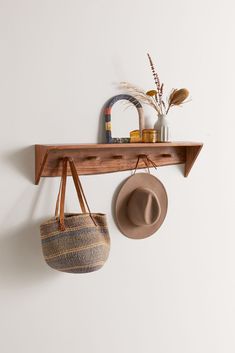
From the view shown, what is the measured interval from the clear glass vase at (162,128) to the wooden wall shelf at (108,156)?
31 millimetres

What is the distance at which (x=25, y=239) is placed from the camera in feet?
4.69

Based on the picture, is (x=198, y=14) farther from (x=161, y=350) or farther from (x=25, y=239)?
(x=161, y=350)

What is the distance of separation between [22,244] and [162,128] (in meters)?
0.63

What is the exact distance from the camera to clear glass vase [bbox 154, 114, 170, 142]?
158 centimetres

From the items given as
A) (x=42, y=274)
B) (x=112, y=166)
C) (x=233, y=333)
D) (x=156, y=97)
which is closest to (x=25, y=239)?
(x=42, y=274)

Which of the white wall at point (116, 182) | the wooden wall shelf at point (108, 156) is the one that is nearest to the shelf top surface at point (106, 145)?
the wooden wall shelf at point (108, 156)

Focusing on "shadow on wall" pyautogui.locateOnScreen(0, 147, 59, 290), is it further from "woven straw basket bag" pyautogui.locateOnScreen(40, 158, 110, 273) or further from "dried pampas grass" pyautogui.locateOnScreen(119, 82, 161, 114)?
"dried pampas grass" pyautogui.locateOnScreen(119, 82, 161, 114)

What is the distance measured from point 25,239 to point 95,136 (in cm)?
42

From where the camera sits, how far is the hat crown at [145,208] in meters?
1.57

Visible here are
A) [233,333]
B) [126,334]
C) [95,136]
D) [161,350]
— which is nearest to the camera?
[95,136]

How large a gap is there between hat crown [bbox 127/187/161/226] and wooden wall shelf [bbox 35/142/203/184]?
0.12 meters

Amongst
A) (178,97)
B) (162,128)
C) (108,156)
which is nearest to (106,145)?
(108,156)

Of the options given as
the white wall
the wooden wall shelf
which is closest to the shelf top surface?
the wooden wall shelf

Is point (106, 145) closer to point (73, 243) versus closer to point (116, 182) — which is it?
point (116, 182)
